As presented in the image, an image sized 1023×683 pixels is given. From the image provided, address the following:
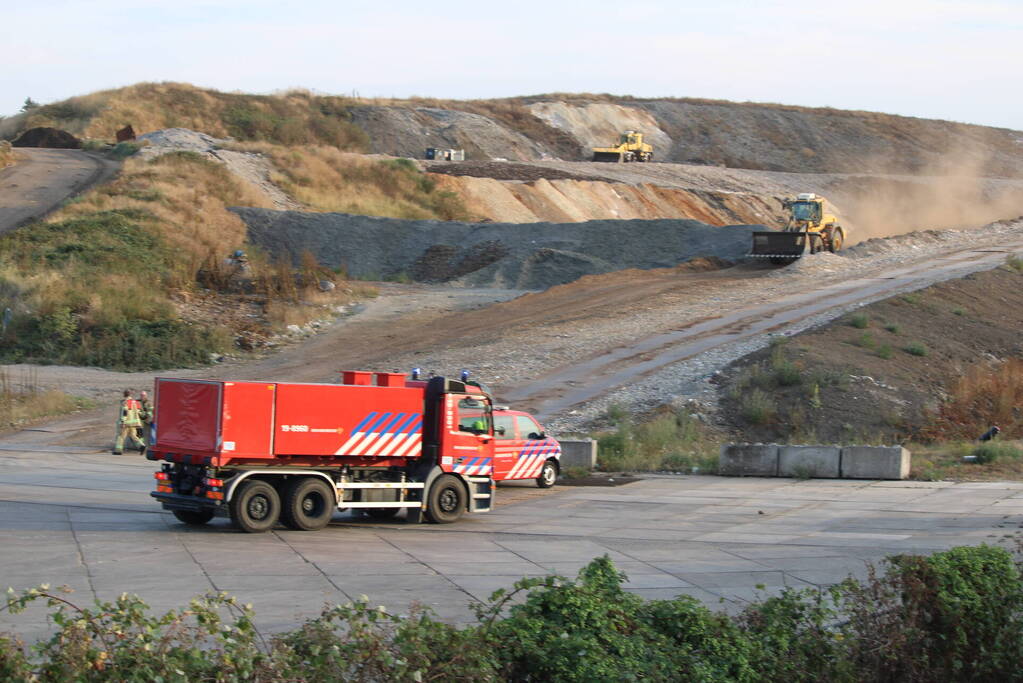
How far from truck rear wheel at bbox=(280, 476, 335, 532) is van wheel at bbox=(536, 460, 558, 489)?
597cm

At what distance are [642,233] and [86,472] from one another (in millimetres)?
32296

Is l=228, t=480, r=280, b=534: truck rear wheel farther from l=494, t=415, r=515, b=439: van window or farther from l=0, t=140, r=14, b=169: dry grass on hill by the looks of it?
l=0, t=140, r=14, b=169: dry grass on hill

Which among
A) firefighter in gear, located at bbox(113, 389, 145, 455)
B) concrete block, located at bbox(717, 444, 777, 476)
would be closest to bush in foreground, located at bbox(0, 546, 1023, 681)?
concrete block, located at bbox(717, 444, 777, 476)

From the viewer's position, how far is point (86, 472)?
22.3 meters

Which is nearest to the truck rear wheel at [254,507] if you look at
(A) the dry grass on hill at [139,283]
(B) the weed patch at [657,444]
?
(B) the weed patch at [657,444]

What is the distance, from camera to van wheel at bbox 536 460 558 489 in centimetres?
2086

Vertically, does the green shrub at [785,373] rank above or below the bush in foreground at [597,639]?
above

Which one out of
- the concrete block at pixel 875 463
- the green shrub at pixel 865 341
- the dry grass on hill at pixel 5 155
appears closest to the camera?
the concrete block at pixel 875 463

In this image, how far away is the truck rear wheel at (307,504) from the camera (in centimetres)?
1535

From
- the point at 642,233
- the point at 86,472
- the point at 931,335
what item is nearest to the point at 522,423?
the point at 86,472

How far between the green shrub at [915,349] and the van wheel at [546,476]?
47.8 feet

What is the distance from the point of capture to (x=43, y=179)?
56.0 metres

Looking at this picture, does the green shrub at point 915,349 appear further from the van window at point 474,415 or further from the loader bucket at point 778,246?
the van window at point 474,415

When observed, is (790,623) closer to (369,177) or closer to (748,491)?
(748,491)
